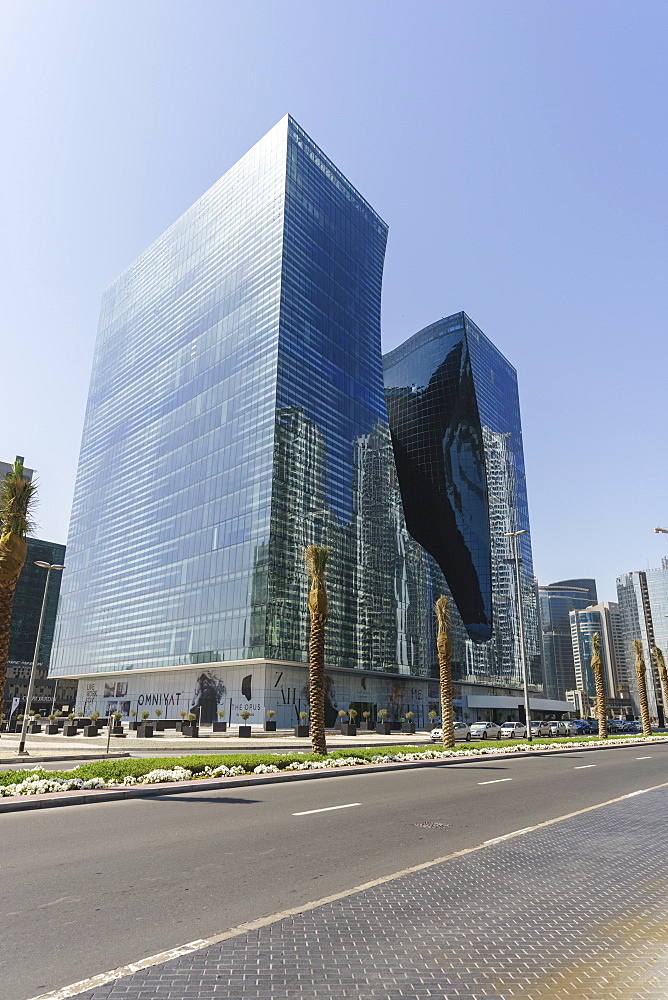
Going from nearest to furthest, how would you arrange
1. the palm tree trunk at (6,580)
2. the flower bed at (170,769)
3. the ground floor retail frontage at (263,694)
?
the flower bed at (170,769), the palm tree trunk at (6,580), the ground floor retail frontage at (263,694)

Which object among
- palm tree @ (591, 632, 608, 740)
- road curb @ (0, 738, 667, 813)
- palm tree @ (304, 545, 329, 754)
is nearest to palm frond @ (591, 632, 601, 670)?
palm tree @ (591, 632, 608, 740)

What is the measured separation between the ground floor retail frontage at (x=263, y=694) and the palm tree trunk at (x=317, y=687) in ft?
139

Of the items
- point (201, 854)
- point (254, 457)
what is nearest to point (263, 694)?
point (254, 457)

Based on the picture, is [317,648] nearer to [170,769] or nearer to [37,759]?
[170,769]

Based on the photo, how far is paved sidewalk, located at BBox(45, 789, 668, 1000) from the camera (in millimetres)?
4566

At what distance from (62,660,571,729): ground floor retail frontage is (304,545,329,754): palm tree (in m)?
41.9

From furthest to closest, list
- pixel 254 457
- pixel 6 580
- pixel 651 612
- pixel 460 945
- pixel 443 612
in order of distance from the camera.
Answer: pixel 651 612 → pixel 254 457 → pixel 443 612 → pixel 6 580 → pixel 460 945

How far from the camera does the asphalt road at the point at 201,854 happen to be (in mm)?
5492

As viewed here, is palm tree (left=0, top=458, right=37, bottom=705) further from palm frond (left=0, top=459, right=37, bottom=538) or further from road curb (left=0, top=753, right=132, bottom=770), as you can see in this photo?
road curb (left=0, top=753, right=132, bottom=770)

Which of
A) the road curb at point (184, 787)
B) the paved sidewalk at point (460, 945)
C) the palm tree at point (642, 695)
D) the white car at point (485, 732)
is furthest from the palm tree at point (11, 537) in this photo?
the palm tree at point (642, 695)

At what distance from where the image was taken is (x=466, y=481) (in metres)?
126

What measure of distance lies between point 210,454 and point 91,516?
39.4 metres

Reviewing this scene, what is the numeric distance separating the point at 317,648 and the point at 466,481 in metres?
104

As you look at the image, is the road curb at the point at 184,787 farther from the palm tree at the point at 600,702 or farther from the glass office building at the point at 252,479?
the glass office building at the point at 252,479
